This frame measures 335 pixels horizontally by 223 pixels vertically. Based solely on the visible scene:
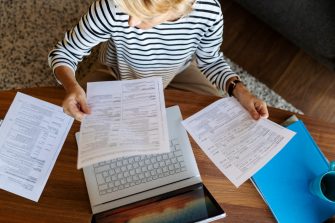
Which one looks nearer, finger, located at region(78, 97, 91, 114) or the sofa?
finger, located at region(78, 97, 91, 114)

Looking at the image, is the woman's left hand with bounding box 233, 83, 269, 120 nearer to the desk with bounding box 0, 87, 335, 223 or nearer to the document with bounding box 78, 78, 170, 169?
the desk with bounding box 0, 87, 335, 223

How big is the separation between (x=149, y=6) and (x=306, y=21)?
88 cm

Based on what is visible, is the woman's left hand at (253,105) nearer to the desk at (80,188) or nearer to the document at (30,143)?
the desk at (80,188)

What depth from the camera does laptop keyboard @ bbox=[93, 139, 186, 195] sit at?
81 centimetres

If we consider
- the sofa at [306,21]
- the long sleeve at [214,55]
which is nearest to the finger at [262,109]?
the long sleeve at [214,55]

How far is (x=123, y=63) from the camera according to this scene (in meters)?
1.04

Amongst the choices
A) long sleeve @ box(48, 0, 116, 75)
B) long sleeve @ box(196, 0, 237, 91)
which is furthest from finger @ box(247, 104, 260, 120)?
long sleeve @ box(48, 0, 116, 75)

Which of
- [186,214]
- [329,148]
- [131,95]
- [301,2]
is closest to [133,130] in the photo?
[131,95]

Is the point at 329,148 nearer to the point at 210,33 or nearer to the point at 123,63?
the point at 210,33

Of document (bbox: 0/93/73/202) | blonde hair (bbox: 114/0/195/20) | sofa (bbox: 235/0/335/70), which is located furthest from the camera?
sofa (bbox: 235/0/335/70)

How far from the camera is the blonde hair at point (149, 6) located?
682 mm

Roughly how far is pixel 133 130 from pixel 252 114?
297mm

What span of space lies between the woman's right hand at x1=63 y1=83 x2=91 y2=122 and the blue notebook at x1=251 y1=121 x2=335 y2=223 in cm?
41

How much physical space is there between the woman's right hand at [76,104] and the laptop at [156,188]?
0.12m
